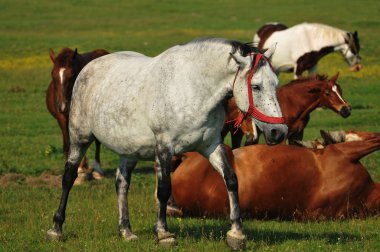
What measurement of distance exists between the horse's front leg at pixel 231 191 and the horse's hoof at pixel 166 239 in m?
0.54

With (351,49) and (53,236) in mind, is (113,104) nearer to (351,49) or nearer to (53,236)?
(53,236)

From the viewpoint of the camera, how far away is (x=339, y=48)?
2673cm

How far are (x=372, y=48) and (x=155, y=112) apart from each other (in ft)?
104

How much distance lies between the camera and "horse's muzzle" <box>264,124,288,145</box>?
7836 mm

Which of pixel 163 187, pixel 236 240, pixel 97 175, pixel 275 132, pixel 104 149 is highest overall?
pixel 275 132

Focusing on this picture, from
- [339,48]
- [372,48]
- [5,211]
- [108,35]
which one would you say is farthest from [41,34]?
[5,211]

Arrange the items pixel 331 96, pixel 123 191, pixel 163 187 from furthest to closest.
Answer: pixel 331 96 → pixel 123 191 → pixel 163 187

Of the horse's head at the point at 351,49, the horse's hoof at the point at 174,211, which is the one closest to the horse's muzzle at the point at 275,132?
the horse's hoof at the point at 174,211

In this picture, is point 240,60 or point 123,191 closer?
point 240,60

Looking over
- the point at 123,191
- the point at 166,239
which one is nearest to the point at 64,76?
the point at 123,191

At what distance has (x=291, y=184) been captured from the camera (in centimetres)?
993

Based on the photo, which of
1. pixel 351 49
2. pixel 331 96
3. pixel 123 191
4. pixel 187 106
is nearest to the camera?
pixel 187 106

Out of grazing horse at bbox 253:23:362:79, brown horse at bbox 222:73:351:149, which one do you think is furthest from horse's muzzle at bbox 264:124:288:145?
grazing horse at bbox 253:23:362:79

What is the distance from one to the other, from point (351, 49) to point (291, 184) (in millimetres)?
17752
